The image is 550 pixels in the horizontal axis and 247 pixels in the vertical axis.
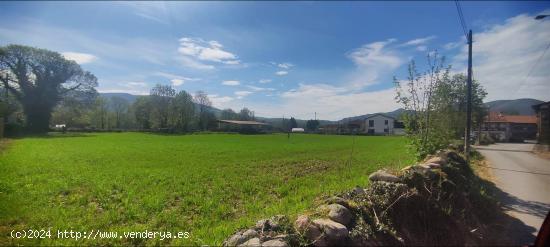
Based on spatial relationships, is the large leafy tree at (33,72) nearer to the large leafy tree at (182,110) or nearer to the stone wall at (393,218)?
the stone wall at (393,218)

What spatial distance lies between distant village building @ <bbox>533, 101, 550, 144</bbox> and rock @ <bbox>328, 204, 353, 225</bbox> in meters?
2.54

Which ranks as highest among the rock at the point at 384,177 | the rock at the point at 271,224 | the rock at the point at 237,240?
the rock at the point at 384,177

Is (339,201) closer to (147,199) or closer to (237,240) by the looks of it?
(237,240)

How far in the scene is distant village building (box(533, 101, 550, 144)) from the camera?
2.37 m

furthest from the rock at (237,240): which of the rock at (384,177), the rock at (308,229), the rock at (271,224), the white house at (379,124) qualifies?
the white house at (379,124)

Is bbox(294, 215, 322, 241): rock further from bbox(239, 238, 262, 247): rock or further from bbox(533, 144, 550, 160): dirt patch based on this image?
bbox(533, 144, 550, 160): dirt patch

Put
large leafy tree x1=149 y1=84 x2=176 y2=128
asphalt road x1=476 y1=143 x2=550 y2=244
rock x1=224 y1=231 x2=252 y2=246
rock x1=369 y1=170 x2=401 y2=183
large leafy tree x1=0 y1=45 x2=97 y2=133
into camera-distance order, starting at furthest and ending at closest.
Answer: large leafy tree x1=149 y1=84 x2=176 y2=128, large leafy tree x1=0 y1=45 x2=97 y2=133, rock x1=369 y1=170 x2=401 y2=183, rock x1=224 y1=231 x2=252 y2=246, asphalt road x1=476 y1=143 x2=550 y2=244

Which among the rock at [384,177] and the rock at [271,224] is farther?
the rock at [384,177]

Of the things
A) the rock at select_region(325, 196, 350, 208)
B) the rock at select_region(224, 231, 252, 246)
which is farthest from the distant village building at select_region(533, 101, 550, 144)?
the rock at select_region(224, 231, 252, 246)

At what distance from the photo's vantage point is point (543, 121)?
246cm

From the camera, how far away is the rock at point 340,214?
412cm

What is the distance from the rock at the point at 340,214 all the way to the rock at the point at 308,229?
0.48 meters

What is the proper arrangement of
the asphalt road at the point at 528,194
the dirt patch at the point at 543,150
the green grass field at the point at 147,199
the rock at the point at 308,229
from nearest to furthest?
the dirt patch at the point at 543,150
the asphalt road at the point at 528,194
the rock at the point at 308,229
the green grass field at the point at 147,199

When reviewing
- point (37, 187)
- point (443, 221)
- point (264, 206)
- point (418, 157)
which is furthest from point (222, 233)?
point (418, 157)
